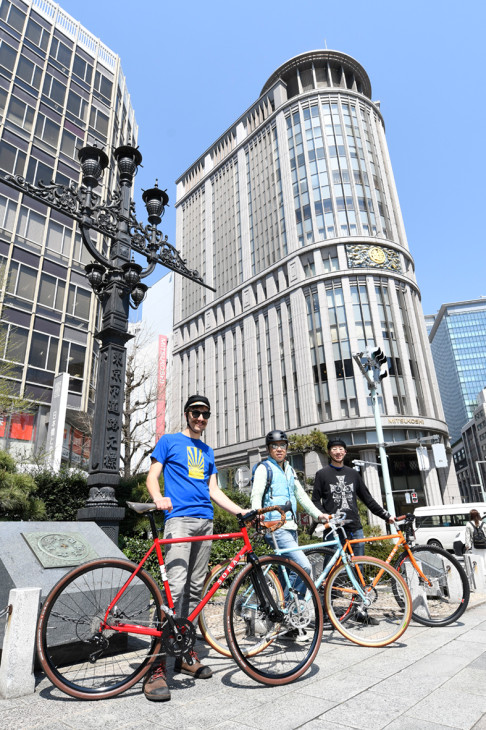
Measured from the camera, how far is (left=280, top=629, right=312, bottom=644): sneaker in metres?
3.28

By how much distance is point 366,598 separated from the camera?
421 centimetres

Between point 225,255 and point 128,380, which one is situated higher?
point 225,255

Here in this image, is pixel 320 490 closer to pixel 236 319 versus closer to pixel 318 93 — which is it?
pixel 236 319

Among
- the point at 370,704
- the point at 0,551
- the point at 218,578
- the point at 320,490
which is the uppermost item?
the point at 320,490

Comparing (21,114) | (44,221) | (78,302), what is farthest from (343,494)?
(21,114)

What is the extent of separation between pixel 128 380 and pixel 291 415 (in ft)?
83.6

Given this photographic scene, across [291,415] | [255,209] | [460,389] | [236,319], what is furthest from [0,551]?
[460,389]

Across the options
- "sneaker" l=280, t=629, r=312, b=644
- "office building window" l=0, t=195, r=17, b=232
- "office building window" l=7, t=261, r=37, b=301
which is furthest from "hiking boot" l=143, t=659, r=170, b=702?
"office building window" l=0, t=195, r=17, b=232

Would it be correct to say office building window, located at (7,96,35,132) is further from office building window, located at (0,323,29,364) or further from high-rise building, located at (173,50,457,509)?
high-rise building, located at (173,50,457,509)

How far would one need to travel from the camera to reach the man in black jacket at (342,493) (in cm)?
520

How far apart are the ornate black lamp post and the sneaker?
10.5 ft

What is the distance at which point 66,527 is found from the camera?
4.38 metres

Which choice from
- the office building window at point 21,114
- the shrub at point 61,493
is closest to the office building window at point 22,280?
the office building window at point 21,114

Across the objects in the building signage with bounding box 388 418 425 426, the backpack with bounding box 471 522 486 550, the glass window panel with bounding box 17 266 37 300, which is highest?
the glass window panel with bounding box 17 266 37 300
